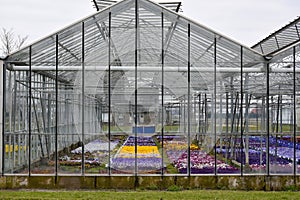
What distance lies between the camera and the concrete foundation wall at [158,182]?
11711 mm

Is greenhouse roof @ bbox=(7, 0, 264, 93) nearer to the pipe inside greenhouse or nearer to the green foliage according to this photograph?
the pipe inside greenhouse

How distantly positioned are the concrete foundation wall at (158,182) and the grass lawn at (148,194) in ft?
1.52

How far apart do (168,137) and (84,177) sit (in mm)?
3286

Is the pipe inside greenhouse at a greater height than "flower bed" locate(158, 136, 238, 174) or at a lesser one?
greater

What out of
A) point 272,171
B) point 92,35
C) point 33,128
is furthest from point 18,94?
point 272,171

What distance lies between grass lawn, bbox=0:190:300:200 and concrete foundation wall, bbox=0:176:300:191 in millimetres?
465

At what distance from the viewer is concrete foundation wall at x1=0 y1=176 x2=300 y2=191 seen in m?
11.7

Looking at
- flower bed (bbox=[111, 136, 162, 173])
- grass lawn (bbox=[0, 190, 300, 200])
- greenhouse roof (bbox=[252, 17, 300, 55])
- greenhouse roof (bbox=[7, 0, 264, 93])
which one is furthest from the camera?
greenhouse roof (bbox=[252, 17, 300, 55])

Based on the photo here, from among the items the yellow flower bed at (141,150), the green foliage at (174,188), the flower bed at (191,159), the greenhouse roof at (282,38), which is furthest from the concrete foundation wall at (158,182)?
the greenhouse roof at (282,38)

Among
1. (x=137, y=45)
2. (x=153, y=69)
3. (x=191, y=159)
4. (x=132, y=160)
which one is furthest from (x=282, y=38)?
(x=132, y=160)

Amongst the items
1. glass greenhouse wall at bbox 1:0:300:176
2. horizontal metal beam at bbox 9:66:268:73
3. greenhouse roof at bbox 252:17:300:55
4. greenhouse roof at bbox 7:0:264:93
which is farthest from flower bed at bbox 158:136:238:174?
greenhouse roof at bbox 252:17:300:55

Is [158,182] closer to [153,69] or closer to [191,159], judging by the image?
[191,159]

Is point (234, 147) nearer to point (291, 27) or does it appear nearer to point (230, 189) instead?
point (230, 189)

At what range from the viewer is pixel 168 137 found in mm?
14164
